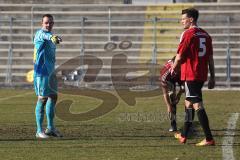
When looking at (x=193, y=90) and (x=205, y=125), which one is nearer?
(x=205, y=125)

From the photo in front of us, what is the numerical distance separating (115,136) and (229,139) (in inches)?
72.2

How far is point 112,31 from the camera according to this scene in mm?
29969

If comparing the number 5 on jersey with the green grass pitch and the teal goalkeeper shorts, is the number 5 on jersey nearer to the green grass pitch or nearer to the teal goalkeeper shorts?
the green grass pitch

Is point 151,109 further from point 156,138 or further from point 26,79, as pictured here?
point 26,79

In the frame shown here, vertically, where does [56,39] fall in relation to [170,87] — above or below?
above

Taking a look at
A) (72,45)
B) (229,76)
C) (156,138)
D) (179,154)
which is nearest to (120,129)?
(156,138)

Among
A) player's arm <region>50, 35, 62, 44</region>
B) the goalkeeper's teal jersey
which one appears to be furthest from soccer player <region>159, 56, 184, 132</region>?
player's arm <region>50, 35, 62, 44</region>

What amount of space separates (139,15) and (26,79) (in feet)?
16.6

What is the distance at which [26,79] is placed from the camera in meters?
28.9

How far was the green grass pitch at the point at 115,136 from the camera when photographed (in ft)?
32.5

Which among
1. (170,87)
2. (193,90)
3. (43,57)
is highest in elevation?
(43,57)

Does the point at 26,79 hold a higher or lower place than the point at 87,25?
lower

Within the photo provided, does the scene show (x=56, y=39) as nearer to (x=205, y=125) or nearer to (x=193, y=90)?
(x=193, y=90)

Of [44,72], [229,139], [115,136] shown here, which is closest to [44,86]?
[44,72]
